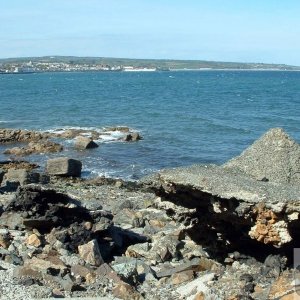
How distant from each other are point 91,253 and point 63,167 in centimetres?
1586

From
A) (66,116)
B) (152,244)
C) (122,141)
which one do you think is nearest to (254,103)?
(66,116)

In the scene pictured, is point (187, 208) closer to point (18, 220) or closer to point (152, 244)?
point (152, 244)

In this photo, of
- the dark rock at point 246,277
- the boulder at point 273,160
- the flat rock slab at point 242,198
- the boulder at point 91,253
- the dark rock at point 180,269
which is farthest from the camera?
the boulder at point 273,160

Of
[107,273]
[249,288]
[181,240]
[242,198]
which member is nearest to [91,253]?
[107,273]

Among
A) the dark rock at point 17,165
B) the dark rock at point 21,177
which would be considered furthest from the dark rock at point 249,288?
the dark rock at point 17,165

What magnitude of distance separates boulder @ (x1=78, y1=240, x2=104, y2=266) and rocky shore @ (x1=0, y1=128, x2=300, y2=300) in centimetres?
2

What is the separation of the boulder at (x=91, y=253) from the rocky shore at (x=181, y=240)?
0.02 meters

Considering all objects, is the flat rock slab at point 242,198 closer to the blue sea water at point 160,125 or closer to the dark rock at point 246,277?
the dark rock at point 246,277

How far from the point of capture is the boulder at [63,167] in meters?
28.9

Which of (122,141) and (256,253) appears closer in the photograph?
(256,253)

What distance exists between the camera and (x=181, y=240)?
15164 mm

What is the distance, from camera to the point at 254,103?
2987 inches

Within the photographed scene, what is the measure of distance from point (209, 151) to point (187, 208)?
2447 cm

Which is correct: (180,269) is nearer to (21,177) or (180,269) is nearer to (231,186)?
(231,186)
